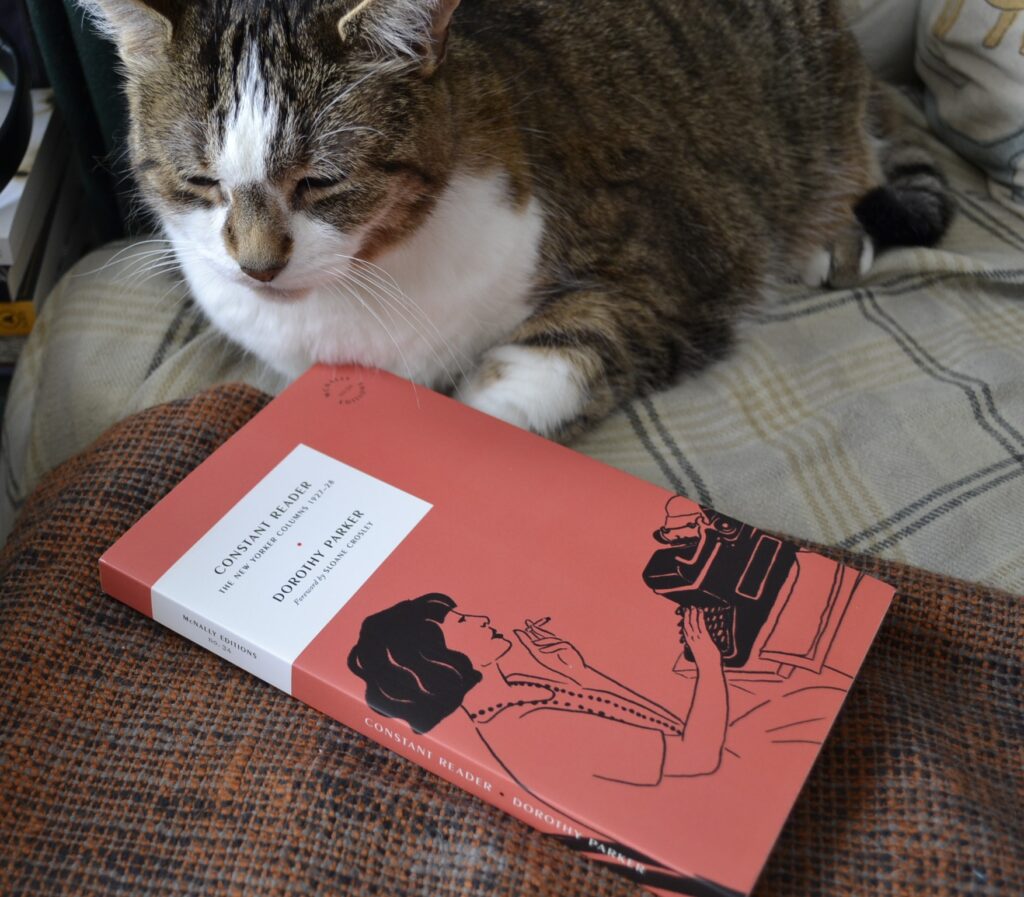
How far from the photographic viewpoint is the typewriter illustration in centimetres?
79

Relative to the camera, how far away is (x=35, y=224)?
122 centimetres

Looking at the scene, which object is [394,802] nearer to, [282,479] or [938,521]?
[282,479]

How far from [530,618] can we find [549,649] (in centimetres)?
3

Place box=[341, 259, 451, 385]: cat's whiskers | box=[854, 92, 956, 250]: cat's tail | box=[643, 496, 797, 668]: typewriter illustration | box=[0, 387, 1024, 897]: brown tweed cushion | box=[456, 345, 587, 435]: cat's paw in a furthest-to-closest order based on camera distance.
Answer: box=[854, 92, 956, 250]: cat's tail < box=[456, 345, 587, 435]: cat's paw < box=[341, 259, 451, 385]: cat's whiskers < box=[643, 496, 797, 668]: typewriter illustration < box=[0, 387, 1024, 897]: brown tweed cushion

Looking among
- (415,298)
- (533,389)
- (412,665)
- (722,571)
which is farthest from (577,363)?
(412,665)

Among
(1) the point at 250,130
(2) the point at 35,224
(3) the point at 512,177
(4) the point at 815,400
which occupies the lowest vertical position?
(4) the point at 815,400

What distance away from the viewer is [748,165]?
128 cm

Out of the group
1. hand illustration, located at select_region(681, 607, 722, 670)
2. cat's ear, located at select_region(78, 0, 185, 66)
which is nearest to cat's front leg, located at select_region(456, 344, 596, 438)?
hand illustration, located at select_region(681, 607, 722, 670)

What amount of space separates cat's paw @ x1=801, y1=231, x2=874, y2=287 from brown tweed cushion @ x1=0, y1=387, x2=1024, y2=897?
54 centimetres

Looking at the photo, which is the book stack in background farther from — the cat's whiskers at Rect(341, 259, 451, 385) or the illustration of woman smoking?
the illustration of woman smoking

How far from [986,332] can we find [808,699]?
66 cm

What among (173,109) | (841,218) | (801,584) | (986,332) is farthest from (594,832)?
(841,218)

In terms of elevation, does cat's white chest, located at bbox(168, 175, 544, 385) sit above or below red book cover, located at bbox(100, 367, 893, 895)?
above

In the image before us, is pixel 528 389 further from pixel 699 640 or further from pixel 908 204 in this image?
pixel 908 204
